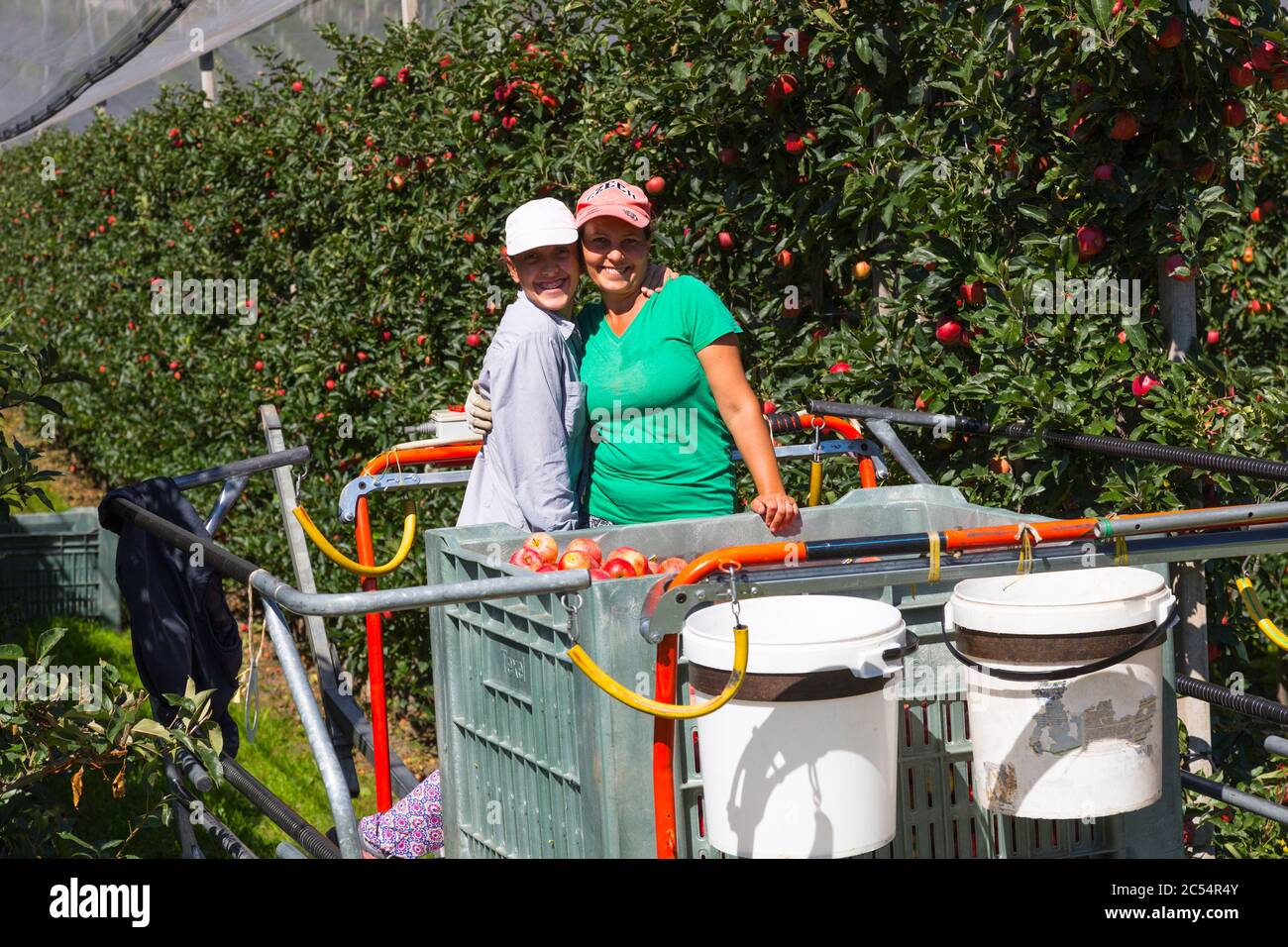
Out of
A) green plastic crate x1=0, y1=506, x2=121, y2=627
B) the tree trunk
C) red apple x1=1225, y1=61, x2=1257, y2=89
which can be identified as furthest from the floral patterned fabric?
green plastic crate x1=0, y1=506, x2=121, y2=627

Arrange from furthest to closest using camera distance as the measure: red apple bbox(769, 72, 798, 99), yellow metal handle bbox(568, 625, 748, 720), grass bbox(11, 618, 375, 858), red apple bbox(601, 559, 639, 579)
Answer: grass bbox(11, 618, 375, 858) < red apple bbox(769, 72, 798, 99) < red apple bbox(601, 559, 639, 579) < yellow metal handle bbox(568, 625, 748, 720)

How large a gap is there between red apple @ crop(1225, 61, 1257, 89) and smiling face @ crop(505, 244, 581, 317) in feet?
4.91

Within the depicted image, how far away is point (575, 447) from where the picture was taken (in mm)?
3354

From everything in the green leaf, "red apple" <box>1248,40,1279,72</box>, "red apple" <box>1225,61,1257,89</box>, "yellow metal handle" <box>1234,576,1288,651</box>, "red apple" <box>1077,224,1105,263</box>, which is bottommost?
the green leaf

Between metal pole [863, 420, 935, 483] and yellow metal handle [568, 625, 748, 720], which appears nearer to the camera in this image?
yellow metal handle [568, 625, 748, 720]

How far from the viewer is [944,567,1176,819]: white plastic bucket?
2180 mm

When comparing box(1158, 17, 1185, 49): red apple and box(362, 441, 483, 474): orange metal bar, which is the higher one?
box(1158, 17, 1185, 49): red apple

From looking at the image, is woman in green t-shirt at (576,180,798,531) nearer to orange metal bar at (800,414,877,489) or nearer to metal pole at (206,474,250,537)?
orange metal bar at (800,414,877,489)

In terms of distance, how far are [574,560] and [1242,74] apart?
1868 millimetres

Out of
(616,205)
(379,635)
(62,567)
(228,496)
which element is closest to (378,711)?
(379,635)

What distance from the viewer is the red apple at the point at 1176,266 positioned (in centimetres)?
337

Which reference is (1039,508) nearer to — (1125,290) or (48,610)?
(1125,290)

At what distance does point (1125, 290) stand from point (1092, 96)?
458 millimetres
